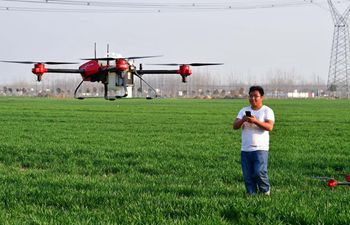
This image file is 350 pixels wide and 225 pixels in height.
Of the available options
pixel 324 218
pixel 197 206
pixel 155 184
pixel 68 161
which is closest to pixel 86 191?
pixel 155 184

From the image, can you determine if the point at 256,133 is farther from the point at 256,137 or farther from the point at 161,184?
the point at 161,184

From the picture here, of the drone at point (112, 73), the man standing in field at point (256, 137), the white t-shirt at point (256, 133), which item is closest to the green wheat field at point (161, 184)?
the man standing in field at point (256, 137)

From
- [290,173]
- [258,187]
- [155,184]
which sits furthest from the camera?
[290,173]

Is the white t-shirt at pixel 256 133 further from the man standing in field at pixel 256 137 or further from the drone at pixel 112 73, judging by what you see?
the drone at pixel 112 73

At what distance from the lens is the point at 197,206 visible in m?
8.15

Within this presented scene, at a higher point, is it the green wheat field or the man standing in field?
the man standing in field

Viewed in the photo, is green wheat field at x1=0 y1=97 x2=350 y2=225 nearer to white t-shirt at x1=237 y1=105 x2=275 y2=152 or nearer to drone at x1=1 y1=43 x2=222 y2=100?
white t-shirt at x1=237 y1=105 x2=275 y2=152

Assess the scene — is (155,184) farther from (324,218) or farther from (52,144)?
(52,144)

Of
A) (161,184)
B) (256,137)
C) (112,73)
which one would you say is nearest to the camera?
(256,137)

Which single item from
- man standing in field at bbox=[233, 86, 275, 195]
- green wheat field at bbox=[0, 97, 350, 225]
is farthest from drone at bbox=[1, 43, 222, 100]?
man standing in field at bbox=[233, 86, 275, 195]

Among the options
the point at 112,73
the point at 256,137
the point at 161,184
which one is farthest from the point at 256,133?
the point at 112,73

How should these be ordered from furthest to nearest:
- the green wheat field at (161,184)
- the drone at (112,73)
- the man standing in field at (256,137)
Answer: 1. the drone at (112,73)
2. the man standing in field at (256,137)
3. the green wheat field at (161,184)

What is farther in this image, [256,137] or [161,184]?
[161,184]

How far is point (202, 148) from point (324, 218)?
12.0 m
